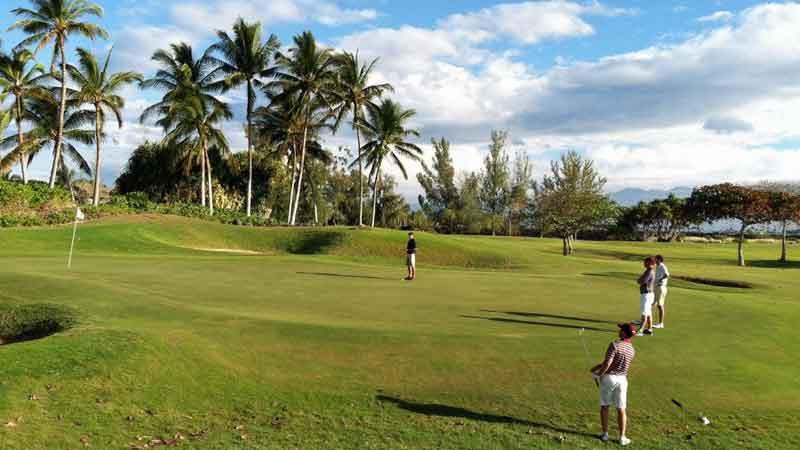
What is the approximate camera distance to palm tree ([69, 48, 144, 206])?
2140 inches

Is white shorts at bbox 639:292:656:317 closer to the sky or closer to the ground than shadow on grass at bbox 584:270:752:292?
closer to the sky

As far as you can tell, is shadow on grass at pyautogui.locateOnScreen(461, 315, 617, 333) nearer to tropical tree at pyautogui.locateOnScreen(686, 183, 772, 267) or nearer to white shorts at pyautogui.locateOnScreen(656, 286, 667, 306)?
white shorts at pyautogui.locateOnScreen(656, 286, 667, 306)

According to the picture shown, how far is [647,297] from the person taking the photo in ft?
58.3

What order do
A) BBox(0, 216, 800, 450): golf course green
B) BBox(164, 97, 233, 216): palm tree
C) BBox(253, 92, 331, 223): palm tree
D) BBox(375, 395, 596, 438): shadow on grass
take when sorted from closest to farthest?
BBox(0, 216, 800, 450): golf course green < BBox(375, 395, 596, 438): shadow on grass < BBox(164, 97, 233, 216): palm tree < BBox(253, 92, 331, 223): palm tree

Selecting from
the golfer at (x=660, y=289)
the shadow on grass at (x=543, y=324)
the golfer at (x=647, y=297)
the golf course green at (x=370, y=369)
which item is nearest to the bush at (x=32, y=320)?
the golf course green at (x=370, y=369)

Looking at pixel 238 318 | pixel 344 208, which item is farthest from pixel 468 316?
pixel 344 208

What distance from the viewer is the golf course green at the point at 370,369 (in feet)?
34.1

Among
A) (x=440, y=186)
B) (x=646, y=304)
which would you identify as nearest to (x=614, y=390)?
(x=646, y=304)

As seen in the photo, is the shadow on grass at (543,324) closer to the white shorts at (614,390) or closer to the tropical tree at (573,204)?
the white shorts at (614,390)

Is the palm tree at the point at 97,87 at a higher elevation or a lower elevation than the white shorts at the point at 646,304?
higher

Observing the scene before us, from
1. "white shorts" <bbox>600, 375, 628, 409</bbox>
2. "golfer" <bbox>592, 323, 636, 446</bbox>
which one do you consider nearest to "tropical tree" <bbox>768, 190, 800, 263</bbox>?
"golfer" <bbox>592, 323, 636, 446</bbox>

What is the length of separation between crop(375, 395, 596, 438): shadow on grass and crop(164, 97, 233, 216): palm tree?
4880 cm

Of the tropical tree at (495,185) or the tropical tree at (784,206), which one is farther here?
the tropical tree at (495,185)

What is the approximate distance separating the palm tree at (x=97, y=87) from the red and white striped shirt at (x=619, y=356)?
5141 cm
